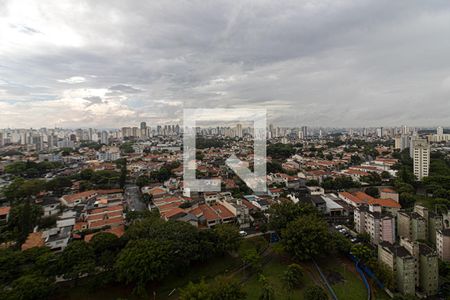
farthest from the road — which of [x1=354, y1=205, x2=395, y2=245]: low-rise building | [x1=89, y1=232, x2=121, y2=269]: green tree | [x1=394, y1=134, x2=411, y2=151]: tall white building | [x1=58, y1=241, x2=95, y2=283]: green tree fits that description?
[x1=394, y1=134, x2=411, y2=151]: tall white building

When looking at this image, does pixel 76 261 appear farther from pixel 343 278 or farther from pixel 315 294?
pixel 343 278

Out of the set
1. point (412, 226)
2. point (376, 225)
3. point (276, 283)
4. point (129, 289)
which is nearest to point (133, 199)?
point (129, 289)

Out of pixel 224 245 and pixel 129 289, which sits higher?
pixel 224 245

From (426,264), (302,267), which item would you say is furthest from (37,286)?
(426,264)

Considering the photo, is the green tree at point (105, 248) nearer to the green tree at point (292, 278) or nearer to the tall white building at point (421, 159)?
the green tree at point (292, 278)

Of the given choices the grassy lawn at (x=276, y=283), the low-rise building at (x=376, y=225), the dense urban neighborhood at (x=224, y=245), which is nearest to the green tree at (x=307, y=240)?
the dense urban neighborhood at (x=224, y=245)

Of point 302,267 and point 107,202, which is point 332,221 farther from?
point 107,202

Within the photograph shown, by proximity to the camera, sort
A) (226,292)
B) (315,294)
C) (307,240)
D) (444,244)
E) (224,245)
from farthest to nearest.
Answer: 1. (444,244)
2. (224,245)
3. (307,240)
4. (315,294)
5. (226,292)

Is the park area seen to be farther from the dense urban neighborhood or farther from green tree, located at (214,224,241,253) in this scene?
green tree, located at (214,224,241,253)

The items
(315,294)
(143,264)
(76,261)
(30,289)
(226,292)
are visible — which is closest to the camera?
(226,292)
